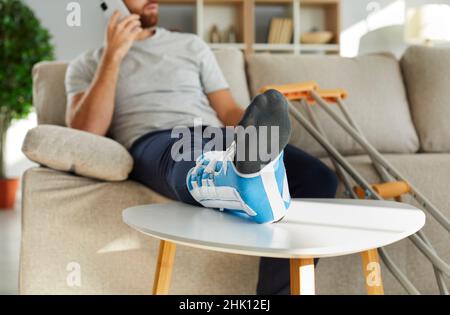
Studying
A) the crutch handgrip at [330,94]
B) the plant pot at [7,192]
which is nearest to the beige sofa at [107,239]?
the crutch handgrip at [330,94]

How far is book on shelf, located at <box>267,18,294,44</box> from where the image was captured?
4.54m

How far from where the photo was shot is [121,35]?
182 cm

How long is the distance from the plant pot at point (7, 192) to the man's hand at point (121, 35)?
2.28 m

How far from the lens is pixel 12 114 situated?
Answer: 392 cm

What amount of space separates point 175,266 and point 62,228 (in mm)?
308

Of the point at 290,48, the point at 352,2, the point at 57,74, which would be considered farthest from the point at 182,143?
the point at 352,2

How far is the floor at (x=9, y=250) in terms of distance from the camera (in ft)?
6.93

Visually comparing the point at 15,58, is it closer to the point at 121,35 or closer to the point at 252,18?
the point at 252,18

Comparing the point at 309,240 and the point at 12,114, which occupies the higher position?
the point at 309,240

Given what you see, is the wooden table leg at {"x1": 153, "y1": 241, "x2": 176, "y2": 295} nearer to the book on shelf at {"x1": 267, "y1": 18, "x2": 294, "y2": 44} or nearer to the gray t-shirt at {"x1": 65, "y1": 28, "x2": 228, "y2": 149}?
the gray t-shirt at {"x1": 65, "y1": 28, "x2": 228, "y2": 149}

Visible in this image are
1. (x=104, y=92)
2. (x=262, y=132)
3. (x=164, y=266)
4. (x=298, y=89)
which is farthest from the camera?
(x=104, y=92)

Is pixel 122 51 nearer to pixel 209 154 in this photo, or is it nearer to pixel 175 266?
pixel 175 266

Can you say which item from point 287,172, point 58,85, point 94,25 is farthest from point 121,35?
point 94,25

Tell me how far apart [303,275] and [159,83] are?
1.07 metres
